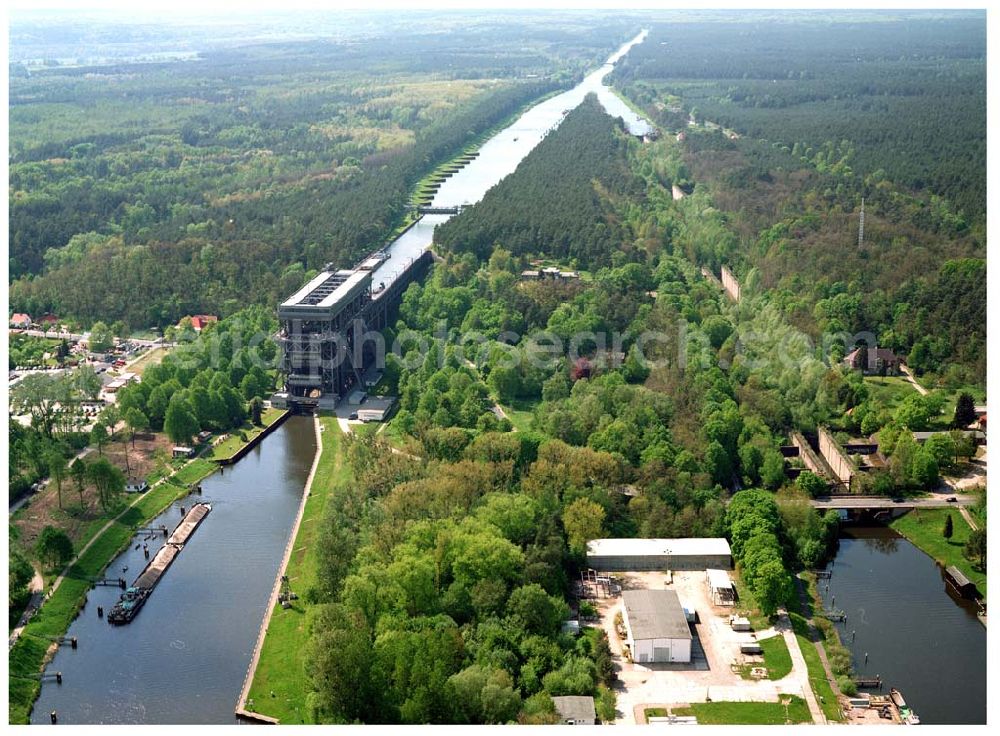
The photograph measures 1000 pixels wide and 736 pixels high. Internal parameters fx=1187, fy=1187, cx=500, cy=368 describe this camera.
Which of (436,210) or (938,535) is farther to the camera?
(436,210)

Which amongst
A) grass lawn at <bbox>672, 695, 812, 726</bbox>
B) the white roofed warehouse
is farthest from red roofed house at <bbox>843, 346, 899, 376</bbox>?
grass lawn at <bbox>672, 695, 812, 726</bbox>

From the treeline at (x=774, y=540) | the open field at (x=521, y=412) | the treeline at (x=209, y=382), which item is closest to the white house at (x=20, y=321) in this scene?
the treeline at (x=209, y=382)

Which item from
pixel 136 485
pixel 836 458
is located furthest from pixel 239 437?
pixel 836 458

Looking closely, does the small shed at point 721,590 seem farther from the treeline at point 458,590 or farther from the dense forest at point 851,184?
the dense forest at point 851,184

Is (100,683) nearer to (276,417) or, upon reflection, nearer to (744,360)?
(276,417)

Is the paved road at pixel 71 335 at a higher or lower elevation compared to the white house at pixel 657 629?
lower

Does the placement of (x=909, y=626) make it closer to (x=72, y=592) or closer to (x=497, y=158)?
(x=72, y=592)
